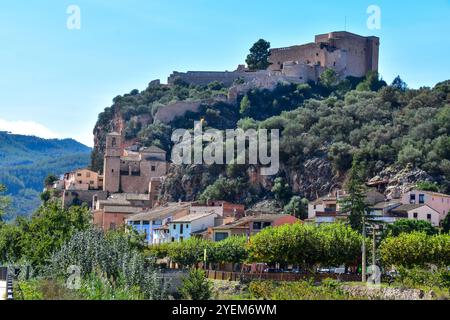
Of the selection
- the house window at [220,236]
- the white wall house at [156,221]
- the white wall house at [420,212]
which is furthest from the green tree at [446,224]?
the white wall house at [156,221]

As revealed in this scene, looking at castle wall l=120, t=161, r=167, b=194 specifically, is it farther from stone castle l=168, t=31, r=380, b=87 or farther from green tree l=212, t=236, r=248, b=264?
green tree l=212, t=236, r=248, b=264

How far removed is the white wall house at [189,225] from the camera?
87.4 meters

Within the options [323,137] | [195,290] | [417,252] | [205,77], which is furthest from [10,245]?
[205,77]

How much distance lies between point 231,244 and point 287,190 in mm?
34582

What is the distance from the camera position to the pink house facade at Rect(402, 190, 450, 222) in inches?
3354

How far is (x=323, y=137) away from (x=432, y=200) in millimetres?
25983

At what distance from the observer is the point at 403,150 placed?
323 ft

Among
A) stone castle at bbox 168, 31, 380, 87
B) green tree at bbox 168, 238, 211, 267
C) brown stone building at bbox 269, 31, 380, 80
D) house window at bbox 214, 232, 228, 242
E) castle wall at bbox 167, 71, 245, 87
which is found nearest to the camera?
green tree at bbox 168, 238, 211, 267

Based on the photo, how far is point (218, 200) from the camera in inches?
4112

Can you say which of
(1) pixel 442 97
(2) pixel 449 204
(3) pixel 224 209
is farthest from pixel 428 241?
(1) pixel 442 97

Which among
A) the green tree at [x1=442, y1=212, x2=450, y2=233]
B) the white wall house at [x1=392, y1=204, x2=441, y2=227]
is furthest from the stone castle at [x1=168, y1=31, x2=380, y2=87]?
the green tree at [x1=442, y1=212, x2=450, y2=233]

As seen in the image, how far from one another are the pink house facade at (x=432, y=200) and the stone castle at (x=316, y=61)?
5887 centimetres

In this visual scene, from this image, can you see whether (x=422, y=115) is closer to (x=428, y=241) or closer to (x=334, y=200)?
(x=334, y=200)

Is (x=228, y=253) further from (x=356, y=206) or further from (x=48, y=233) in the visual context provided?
(x=48, y=233)
